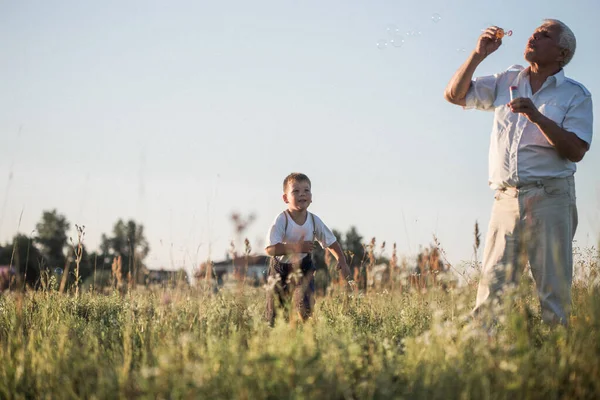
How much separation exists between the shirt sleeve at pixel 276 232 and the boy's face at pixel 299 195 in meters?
0.21

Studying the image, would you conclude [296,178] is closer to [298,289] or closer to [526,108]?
[298,289]

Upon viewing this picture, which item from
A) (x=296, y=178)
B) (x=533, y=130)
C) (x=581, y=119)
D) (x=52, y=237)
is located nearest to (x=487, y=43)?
(x=533, y=130)

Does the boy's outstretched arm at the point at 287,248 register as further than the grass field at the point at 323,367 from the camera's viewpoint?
Yes

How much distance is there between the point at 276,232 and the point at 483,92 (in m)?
2.44

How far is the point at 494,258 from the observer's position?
473 centimetres

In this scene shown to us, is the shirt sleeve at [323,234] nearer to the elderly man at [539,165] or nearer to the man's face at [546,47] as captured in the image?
the elderly man at [539,165]

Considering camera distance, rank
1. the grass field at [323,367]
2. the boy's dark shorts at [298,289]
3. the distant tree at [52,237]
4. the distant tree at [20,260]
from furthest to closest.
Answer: the distant tree at [52,237] < the boy's dark shorts at [298,289] < the distant tree at [20,260] < the grass field at [323,367]

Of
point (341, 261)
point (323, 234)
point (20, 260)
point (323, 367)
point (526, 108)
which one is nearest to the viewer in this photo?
point (323, 367)

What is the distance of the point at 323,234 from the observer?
662 cm

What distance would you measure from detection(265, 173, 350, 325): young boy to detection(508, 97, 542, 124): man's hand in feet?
8.06

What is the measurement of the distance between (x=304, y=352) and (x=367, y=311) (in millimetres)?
3444

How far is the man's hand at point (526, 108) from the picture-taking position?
4250 mm

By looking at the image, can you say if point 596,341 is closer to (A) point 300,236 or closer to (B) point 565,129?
(B) point 565,129

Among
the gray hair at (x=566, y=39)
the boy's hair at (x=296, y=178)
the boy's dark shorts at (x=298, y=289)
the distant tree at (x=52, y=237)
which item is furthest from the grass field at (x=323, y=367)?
the distant tree at (x=52, y=237)
